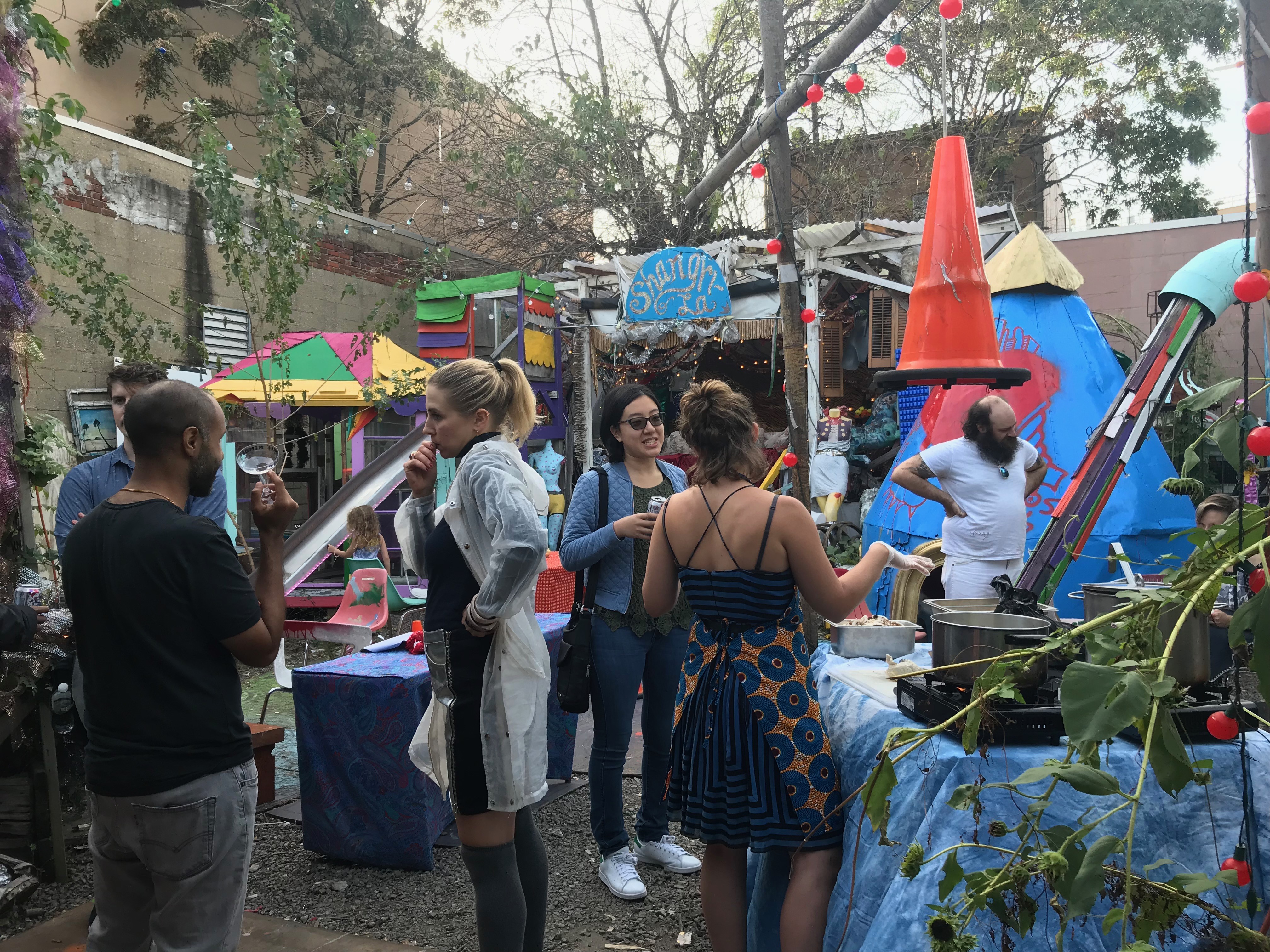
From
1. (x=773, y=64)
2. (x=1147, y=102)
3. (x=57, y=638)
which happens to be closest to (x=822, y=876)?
(x=57, y=638)

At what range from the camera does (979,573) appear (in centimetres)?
428

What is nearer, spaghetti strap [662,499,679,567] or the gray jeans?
the gray jeans

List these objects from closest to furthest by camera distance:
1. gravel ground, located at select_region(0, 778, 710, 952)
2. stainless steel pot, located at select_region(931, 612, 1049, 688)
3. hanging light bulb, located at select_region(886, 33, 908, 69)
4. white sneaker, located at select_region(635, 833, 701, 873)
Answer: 1. stainless steel pot, located at select_region(931, 612, 1049, 688)
2. gravel ground, located at select_region(0, 778, 710, 952)
3. white sneaker, located at select_region(635, 833, 701, 873)
4. hanging light bulb, located at select_region(886, 33, 908, 69)

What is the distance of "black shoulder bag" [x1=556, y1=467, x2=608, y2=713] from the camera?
3.20 meters

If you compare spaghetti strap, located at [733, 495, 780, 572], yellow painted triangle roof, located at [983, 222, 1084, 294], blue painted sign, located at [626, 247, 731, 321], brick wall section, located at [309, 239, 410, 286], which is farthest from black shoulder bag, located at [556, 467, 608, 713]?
brick wall section, located at [309, 239, 410, 286]

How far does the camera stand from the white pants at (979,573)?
14.0 feet

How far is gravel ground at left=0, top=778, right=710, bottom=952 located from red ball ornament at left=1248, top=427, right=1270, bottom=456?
2.40 metres

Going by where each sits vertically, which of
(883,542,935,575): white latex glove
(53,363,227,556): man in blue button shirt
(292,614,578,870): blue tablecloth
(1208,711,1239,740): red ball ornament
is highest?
(53,363,227,556): man in blue button shirt

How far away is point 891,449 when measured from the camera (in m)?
9.49

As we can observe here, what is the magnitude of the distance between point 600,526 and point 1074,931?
1.93m

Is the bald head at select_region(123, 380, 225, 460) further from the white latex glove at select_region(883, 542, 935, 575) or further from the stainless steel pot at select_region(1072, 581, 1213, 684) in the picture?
the stainless steel pot at select_region(1072, 581, 1213, 684)

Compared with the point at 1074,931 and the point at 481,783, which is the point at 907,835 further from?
the point at 481,783

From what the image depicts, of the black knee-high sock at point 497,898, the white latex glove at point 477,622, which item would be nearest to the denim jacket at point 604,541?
the white latex glove at point 477,622

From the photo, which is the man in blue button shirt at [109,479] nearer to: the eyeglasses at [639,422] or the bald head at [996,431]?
the eyeglasses at [639,422]
